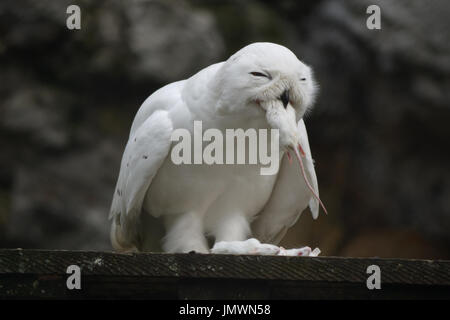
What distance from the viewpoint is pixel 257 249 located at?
240 centimetres

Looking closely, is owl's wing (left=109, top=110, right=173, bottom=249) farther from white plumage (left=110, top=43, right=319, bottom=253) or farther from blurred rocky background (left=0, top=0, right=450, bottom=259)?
blurred rocky background (left=0, top=0, right=450, bottom=259)

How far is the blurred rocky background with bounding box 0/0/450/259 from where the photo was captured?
5.24 meters

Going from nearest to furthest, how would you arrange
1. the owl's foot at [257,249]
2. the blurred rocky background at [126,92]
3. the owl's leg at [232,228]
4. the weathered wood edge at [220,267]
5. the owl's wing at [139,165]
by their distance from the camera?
the weathered wood edge at [220,267]
the owl's foot at [257,249]
the owl's wing at [139,165]
the owl's leg at [232,228]
the blurred rocky background at [126,92]

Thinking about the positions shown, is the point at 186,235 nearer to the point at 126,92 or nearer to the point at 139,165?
the point at 139,165

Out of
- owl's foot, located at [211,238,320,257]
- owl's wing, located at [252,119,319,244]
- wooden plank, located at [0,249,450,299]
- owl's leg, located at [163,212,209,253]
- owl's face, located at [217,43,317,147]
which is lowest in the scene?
wooden plank, located at [0,249,450,299]

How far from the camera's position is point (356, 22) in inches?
215

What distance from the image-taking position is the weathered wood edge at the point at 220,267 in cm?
207

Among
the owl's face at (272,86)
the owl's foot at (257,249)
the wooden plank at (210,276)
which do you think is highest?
the owl's face at (272,86)

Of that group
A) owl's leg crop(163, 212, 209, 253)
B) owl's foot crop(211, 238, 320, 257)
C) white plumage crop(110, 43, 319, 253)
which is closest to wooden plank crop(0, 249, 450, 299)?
owl's foot crop(211, 238, 320, 257)

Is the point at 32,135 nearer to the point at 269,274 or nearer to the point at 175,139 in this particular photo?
the point at 175,139

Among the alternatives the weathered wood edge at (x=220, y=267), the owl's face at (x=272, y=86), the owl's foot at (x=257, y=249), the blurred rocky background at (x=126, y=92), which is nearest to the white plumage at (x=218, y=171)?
the owl's face at (x=272, y=86)

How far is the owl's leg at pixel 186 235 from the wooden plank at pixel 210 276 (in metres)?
0.54

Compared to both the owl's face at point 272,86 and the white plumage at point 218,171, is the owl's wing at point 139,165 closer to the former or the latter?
the white plumage at point 218,171

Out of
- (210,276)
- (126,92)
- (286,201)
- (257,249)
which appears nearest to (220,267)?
(210,276)
